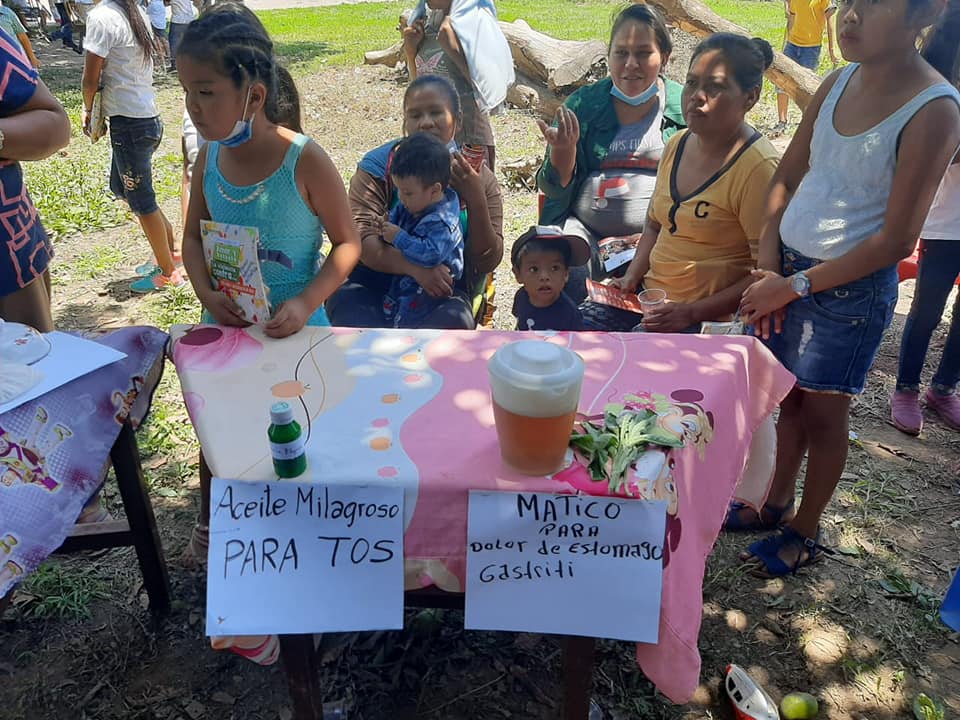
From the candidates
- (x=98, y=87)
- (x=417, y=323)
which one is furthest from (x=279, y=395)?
(x=98, y=87)

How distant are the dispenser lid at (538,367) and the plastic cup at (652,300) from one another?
130 cm

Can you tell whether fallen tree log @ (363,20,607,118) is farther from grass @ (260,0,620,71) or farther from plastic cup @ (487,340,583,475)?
plastic cup @ (487,340,583,475)

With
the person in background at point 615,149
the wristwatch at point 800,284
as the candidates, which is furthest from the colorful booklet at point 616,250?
the wristwatch at point 800,284

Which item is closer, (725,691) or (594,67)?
(725,691)

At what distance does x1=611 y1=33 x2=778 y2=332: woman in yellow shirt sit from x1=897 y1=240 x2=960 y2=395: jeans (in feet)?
3.76

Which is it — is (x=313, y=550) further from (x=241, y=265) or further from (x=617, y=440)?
(x=241, y=265)

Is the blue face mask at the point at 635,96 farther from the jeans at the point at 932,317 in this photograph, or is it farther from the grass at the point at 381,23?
the grass at the point at 381,23

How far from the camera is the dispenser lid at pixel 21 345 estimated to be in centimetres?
164

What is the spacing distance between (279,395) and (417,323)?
122 cm

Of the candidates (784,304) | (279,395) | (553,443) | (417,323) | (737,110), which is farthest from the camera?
(417,323)

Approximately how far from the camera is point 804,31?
23.8 ft

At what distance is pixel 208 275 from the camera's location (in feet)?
6.47

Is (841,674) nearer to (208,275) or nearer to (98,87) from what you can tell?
(208,275)

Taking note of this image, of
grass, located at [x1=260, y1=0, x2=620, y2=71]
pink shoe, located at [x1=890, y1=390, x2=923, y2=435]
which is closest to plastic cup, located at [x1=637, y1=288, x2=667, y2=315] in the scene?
pink shoe, located at [x1=890, y1=390, x2=923, y2=435]
